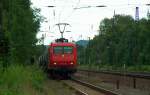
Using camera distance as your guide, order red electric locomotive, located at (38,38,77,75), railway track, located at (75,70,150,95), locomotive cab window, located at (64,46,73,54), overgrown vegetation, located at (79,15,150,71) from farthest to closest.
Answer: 1. overgrown vegetation, located at (79,15,150,71)
2. locomotive cab window, located at (64,46,73,54)
3. red electric locomotive, located at (38,38,77,75)
4. railway track, located at (75,70,150,95)

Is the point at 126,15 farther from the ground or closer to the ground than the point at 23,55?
farther from the ground

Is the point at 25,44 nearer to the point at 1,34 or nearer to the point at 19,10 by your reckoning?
the point at 19,10

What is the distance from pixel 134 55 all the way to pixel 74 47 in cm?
5672

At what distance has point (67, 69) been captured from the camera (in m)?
44.1

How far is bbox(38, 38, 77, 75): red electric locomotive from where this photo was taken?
146 feet

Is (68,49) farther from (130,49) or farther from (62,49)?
(130,49)

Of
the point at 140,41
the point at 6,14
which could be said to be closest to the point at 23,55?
the point at 6,14

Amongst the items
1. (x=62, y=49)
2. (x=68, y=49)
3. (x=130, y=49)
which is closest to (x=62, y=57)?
(x=62, y=49)

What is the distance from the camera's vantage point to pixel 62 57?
44.8m

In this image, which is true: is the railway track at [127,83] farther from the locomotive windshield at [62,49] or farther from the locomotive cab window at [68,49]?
the locomotive windshield at [62,49]

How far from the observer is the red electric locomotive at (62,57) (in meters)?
44.4

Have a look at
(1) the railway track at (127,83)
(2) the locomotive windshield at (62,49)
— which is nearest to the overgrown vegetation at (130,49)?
(1) the railway track at (127,83)

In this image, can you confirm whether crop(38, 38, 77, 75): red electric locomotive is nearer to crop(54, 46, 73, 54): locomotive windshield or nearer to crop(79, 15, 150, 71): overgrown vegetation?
crop(54, 46, 73, 54): locomotive windshield

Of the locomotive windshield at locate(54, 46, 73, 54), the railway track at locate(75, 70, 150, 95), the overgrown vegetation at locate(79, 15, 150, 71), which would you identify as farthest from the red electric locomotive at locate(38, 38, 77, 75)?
the overgrown vegetation at locate(79, 15, 150, 71)
